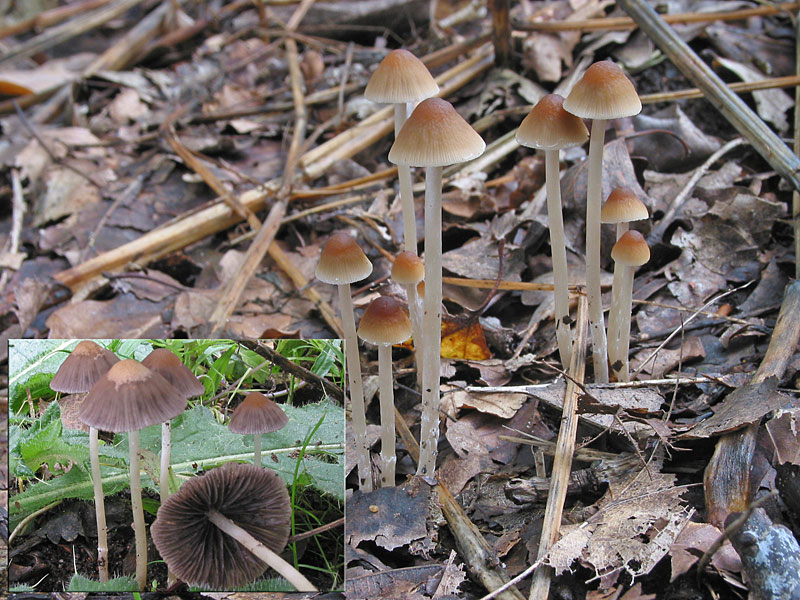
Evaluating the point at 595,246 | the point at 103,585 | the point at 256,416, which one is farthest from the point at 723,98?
the point at 103,585

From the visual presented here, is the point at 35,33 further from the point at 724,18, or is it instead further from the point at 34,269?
the point at 724,18

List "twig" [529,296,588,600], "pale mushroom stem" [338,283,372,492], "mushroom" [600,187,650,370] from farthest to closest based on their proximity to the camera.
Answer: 1. "mushroom" [600,187,650,370]
2. "pale mushroom stem" [338,283,372,492]
3. "twig" [529,296,588,600]

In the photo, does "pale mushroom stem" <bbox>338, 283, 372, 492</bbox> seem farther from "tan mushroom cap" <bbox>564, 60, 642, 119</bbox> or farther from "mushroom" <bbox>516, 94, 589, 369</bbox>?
"tan mushroom cap" <bbox>564, 60, 642, 119</bbox>

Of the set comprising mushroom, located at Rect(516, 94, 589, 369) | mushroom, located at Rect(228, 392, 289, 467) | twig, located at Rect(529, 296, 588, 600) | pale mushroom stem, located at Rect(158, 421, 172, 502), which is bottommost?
twig, located at Rect(529, 296, 588, 600)

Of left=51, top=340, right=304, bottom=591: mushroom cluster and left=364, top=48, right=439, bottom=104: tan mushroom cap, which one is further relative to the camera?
left=364, top=48, right=439, bottom=104: tan mushroom cap

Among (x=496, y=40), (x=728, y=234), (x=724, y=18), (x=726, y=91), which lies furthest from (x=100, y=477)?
(x=724, y=18)

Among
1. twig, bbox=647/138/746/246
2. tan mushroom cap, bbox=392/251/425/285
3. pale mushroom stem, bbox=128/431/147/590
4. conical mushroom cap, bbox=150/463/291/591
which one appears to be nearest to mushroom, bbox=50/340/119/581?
pale mushroom stem, bbox=128/431/147/590

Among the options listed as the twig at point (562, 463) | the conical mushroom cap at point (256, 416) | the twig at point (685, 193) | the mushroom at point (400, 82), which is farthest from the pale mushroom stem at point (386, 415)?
the twig at point (685, 193)
